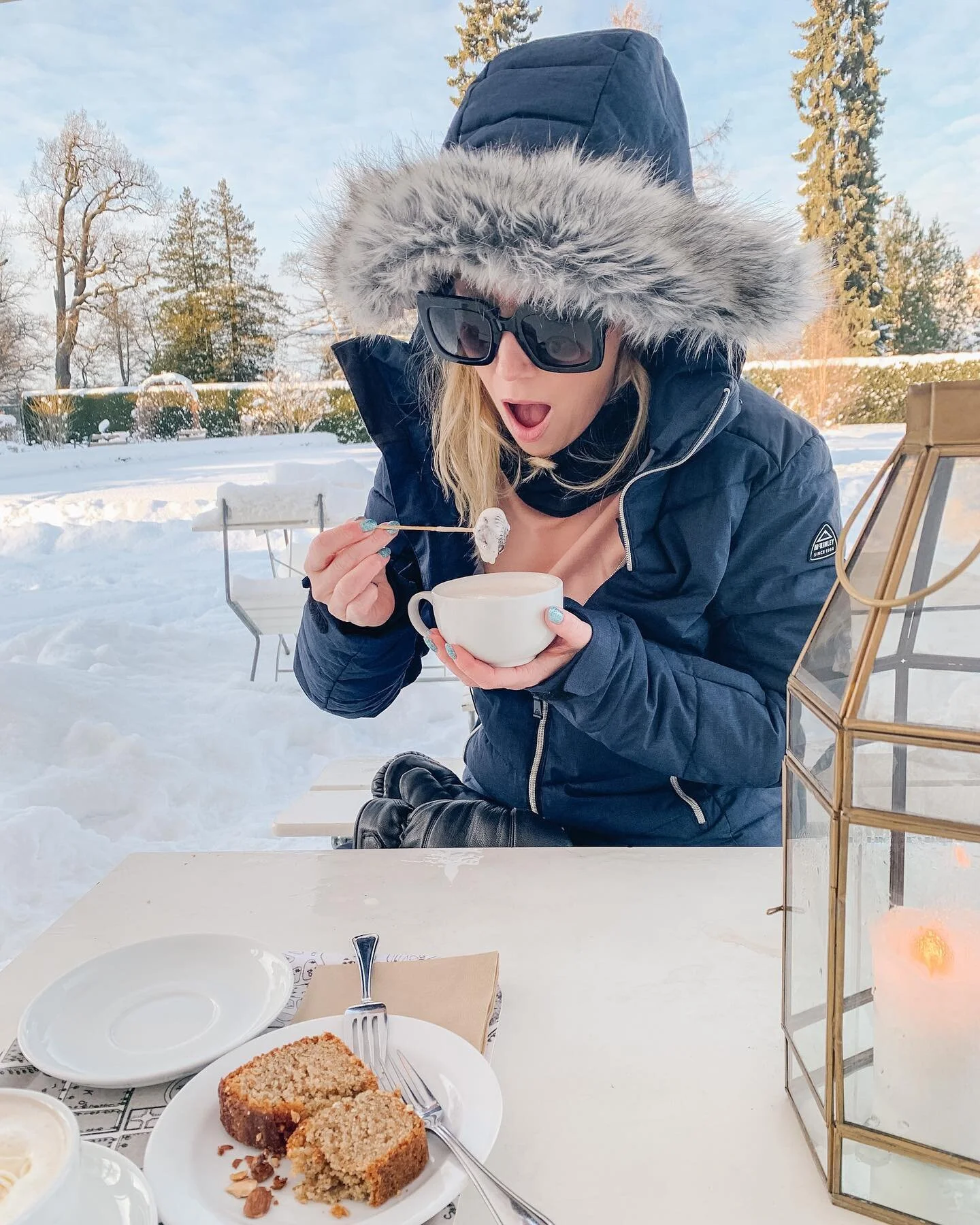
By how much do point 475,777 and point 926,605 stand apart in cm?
99

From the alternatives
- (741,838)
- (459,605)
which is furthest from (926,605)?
(741,838)

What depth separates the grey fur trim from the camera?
1.00 meters

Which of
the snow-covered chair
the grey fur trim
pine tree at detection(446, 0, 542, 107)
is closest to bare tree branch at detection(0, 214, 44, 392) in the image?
the snow-covered chair

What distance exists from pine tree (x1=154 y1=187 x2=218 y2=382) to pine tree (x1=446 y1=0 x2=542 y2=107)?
2.70 metres

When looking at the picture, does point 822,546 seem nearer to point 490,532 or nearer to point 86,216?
point 490,532

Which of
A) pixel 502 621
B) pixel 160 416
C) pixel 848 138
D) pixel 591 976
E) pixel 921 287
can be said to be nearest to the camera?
pixel 591 976

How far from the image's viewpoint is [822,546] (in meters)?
1.14

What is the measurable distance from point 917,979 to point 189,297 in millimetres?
9106

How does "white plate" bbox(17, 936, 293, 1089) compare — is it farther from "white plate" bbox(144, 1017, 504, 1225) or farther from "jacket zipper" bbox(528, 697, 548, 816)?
"jacket zipper" bbox(528, 697, 548, 816)

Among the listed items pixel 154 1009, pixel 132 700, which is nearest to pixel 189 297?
pixel 132 700

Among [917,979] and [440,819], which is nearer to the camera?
[917,979]

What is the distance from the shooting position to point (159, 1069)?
0.58 meters

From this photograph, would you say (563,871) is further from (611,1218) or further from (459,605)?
(611,1218)

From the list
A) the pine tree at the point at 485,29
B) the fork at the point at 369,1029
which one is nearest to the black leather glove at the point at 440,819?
the fork at the point at 369,1029
